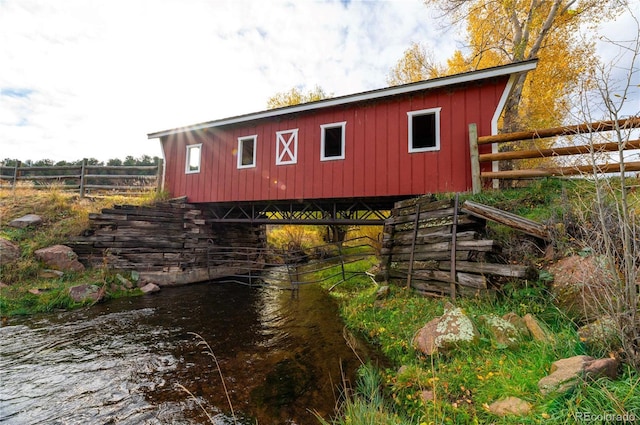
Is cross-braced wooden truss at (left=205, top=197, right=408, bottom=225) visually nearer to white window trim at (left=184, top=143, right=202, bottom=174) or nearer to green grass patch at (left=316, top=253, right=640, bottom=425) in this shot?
white window trim at (left=184, top=143, right=202, bottom=174)

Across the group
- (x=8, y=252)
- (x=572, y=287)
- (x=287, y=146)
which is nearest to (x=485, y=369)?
(x=572, y=287)

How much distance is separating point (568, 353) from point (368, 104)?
835 cm

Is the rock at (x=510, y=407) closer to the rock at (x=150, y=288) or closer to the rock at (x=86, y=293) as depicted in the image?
the rock at (x=86, y=293)

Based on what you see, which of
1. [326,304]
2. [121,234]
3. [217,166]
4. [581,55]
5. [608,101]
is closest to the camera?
[608,101]

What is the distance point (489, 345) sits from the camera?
3611 mm

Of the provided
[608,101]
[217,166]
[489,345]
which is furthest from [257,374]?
[217,166]

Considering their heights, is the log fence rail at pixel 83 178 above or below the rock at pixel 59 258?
above

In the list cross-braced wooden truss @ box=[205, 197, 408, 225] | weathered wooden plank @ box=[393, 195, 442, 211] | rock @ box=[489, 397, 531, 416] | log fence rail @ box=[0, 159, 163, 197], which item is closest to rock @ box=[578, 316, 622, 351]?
rock @ box=[489, 397, 531, 416]

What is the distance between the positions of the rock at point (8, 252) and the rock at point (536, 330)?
11.9 metres

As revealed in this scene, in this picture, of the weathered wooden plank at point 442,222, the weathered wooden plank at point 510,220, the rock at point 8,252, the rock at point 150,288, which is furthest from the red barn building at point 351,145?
the rock at point 8,252

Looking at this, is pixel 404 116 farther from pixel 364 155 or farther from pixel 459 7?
pixel 459 7

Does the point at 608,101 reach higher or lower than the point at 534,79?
lower

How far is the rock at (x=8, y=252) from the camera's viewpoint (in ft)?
24.9

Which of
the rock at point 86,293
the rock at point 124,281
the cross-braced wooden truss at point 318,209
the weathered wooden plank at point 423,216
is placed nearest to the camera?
the weathered wooden plank at point 423,216
